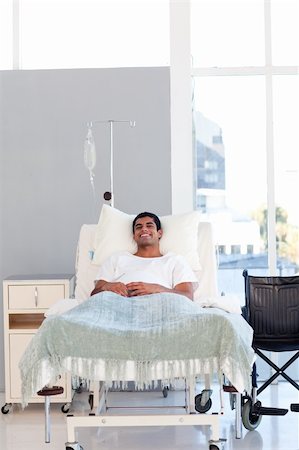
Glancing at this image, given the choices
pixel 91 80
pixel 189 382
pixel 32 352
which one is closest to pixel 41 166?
pixel 91 80

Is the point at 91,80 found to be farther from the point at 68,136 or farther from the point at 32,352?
the point at 32,352

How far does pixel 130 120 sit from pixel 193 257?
48.5 inches

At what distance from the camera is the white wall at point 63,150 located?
568 centimetres

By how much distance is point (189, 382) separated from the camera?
471 centimetres

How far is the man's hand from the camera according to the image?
439cm

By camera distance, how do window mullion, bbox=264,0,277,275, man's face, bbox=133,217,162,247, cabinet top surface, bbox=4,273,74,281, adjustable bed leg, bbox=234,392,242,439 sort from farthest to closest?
window mullion, bbox=264,0,277,275 → cabinet top surface, bbox=4,273,74,281 → man's face, bbox=133,217,162,247 → adjustable bed leg, bbox=234,392,242,439

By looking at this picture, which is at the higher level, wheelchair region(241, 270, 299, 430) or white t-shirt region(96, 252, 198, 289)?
white t-shirt region(96, 252, 198, 289)

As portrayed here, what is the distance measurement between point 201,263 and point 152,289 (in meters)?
0.57

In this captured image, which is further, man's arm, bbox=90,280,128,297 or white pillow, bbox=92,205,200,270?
white pillow, bbox=92,205,200,270

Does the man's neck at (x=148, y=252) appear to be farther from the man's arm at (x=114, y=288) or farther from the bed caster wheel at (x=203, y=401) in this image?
the bed caster wheel at (x=203, y=401)

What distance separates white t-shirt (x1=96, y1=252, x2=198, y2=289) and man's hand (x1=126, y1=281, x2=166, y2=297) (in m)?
0.10

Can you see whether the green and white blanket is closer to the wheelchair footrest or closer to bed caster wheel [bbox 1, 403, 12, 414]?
the wheelchair footrest

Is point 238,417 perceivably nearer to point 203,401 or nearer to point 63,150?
point 203,401

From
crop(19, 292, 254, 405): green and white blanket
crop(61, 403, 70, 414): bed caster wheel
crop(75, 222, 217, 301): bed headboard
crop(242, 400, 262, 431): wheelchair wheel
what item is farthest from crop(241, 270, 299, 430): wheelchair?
crop(19, 292, 254, 405): green and white blanket
